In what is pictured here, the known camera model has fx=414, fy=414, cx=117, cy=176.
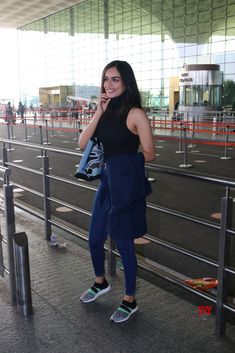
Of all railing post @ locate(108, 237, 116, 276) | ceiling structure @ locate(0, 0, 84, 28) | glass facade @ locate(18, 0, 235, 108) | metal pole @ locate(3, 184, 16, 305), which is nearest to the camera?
metal pole @ locate(3, 184, 16, 305)

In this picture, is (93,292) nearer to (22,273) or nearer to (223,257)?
(22,273)

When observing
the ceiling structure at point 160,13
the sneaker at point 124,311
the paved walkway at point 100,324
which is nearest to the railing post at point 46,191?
the paved walkway at point 100,324

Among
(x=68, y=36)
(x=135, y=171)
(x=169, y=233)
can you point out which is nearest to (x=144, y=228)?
(x=135, y=171)

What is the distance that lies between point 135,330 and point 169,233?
259 cm

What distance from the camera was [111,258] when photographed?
4.01 m

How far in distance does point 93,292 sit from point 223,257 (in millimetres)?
1229

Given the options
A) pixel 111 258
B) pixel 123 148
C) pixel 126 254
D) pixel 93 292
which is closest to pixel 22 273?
pixel 93 292

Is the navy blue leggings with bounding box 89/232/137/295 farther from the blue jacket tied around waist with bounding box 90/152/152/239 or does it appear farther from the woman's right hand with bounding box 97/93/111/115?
the woman's right hand with bounding box 97/93/111/115

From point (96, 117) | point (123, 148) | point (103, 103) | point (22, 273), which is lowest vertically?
point (22, 273)

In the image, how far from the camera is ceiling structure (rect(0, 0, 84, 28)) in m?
40.5

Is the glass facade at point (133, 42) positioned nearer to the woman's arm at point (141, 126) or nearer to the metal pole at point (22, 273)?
the woman's arm at point (141, 126)

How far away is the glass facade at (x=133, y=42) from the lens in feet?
103

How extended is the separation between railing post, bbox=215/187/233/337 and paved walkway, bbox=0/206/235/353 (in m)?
0.13

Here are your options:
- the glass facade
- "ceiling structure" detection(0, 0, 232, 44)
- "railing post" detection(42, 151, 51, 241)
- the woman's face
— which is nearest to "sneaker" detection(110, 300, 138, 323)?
the woman's face
